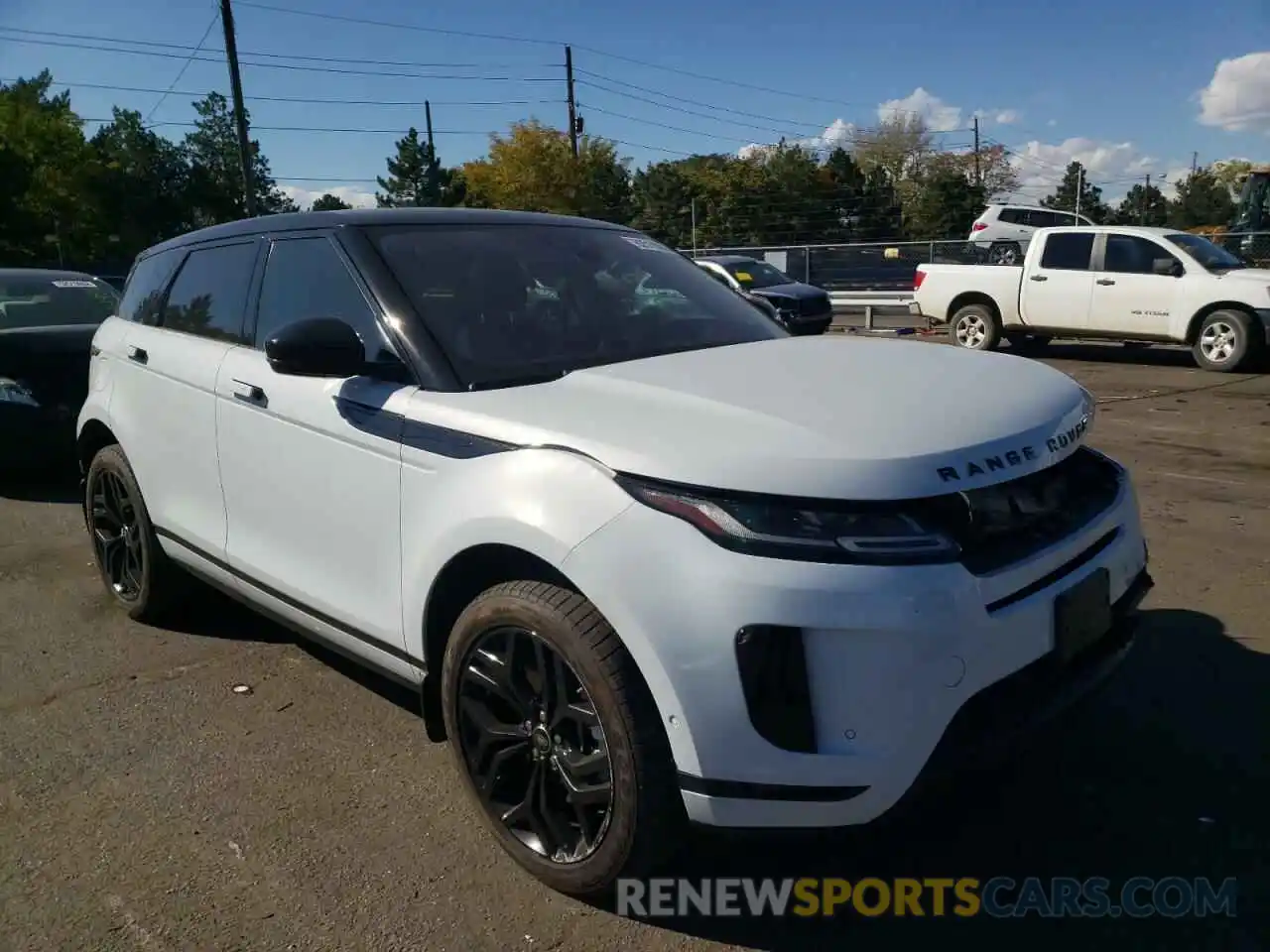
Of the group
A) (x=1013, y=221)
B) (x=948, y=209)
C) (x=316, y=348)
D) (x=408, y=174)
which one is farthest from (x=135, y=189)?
(x=316, y=348)

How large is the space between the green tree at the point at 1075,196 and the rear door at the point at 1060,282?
64151 mm

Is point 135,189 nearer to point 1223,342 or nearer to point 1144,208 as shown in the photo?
point 1223,342

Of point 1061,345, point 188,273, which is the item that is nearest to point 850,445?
point 188,273

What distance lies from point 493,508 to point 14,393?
6.11m

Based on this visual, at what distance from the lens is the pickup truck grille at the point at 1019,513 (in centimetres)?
222

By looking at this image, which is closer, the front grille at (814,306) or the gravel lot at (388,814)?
the gravel lot at (388,814)

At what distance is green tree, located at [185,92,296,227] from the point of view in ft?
203

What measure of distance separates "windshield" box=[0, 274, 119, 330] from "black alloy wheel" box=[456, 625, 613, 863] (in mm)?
6592

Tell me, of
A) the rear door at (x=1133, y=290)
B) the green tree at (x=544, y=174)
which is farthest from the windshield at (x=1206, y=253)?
the green tree at (x=544, y=174)

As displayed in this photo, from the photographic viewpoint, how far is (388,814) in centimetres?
298

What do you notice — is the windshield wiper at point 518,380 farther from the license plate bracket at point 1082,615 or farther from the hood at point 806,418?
the license plate bracket at point 1082,615

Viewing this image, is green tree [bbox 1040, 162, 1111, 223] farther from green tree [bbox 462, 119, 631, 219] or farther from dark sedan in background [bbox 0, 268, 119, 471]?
dark sedan in background [bbox 0, 268, 119, 471]

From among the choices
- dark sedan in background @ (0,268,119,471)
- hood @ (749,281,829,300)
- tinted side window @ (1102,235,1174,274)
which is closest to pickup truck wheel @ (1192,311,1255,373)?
tinted side window @ (1102,235,1174,274)

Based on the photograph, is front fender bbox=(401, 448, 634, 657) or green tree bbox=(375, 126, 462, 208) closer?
front fender bbox=(401, 448, 634, 657)
